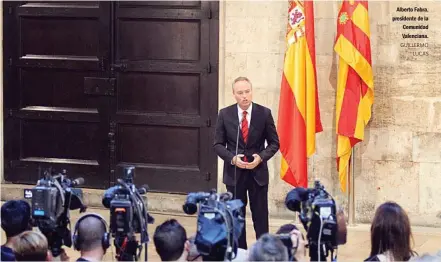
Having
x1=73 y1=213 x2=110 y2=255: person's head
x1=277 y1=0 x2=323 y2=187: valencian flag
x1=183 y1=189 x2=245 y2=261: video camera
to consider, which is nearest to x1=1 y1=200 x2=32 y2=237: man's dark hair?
x1=73 y1=213 x2=110 y2=255: person's head

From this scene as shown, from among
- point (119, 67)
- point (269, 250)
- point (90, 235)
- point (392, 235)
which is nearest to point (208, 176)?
point (119, 67)

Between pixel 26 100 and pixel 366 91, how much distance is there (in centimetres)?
425

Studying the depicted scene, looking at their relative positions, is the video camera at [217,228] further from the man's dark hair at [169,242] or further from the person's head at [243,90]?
the person's head at [243,90]

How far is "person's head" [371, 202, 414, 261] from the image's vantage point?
6.92 m

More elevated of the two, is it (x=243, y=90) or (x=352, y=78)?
(x=352, y=78)

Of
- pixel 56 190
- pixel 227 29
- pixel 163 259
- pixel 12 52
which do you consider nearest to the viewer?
pixel 163 259

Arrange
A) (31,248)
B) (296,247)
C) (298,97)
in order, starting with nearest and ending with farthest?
(31,248)
(296,247)
(298,97)

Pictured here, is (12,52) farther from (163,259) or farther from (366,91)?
(163,259)

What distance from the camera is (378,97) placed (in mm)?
11594

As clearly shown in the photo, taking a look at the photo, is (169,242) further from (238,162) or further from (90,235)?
(238,162)

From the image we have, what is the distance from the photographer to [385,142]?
11.6 meters

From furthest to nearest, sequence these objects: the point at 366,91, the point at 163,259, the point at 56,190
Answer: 1. the point at 366,91
2. the point at 56,190
3. the point at 163,259

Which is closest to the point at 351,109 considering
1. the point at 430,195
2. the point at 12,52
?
the point at 430,195

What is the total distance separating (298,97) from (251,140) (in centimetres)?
185
